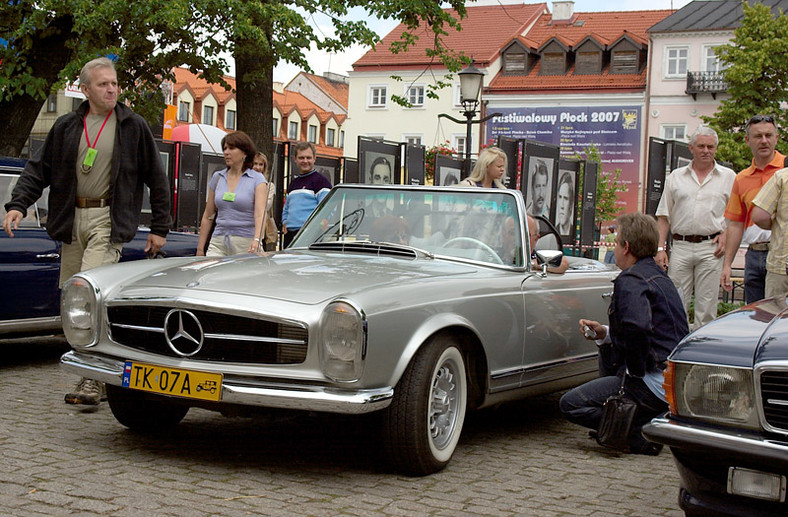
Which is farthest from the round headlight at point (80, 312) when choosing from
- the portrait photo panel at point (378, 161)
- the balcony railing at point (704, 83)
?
the balcony railing at point (704, 83)

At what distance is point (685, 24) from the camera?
53.1 m

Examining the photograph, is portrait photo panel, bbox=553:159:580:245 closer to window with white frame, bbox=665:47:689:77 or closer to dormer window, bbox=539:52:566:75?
Answer: window with white frame, bbox=665:47:689:77

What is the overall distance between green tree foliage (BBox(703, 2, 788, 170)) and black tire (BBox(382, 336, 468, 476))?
37.6m

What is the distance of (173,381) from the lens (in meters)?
4.83

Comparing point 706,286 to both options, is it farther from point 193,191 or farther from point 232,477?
point 193,191

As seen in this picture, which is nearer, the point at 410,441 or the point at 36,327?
the point at 410,441

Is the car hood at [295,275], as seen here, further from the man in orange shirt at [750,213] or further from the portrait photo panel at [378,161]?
the portrait photo panel at [378,161]

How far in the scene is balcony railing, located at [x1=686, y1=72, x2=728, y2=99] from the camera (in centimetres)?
5125

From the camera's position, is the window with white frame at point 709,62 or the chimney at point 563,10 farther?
the chimney at point 563,10

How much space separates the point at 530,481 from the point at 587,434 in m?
1.47


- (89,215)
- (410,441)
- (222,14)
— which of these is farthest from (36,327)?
(222,14)

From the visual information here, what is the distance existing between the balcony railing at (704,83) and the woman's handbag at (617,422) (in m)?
48.5

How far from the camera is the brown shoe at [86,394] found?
6.43 m

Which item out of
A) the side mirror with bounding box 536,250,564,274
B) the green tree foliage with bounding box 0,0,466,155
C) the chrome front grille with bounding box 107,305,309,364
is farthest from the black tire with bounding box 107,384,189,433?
the green tree foliage with bounding box 0,0,466,155
